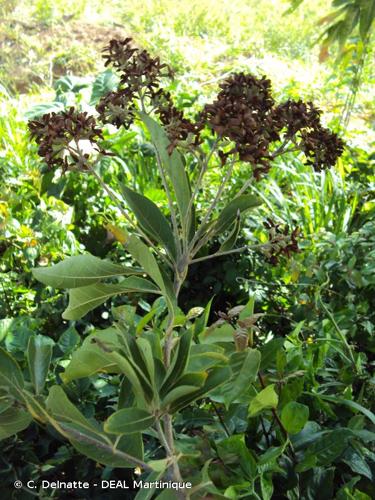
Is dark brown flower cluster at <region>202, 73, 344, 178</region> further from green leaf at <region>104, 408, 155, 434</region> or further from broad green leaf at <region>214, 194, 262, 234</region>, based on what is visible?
green leaf at <region>104, 408, 155, 434</region>

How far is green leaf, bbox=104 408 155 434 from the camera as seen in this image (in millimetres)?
824

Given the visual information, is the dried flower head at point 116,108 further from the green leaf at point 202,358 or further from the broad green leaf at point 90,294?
the green leaf at point 202,358

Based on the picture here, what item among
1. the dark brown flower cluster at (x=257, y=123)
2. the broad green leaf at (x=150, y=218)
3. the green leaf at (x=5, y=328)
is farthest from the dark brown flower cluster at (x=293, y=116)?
the green leaf at (x=5, y=328)

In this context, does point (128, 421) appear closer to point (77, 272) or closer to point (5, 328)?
point (77, 272)

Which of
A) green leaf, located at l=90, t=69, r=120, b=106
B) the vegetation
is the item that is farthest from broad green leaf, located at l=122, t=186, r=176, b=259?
green leaf, located at l=90, t=69, r=120, b=106

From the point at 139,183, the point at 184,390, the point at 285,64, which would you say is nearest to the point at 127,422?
the point at 184,390

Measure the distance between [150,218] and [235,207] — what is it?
155 millimetres

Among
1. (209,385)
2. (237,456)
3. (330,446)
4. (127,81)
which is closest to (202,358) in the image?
(209,385)

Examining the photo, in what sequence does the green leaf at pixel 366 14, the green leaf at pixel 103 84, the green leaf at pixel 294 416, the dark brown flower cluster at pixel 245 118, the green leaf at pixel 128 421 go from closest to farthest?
the green leaf at pixel 128 421
the dark brown flower cluster at pixel 245 118
the green leaf at pixel 294 416
the green leaf at pixel 366 14
the green leaf at pixel 103 84

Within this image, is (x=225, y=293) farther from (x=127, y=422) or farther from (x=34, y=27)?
(x=34, y=27)

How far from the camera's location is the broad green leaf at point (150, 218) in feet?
3.36

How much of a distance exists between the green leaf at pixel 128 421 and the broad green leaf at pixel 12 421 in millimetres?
143

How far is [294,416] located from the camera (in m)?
1.05

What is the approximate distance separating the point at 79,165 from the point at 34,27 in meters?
9.42
